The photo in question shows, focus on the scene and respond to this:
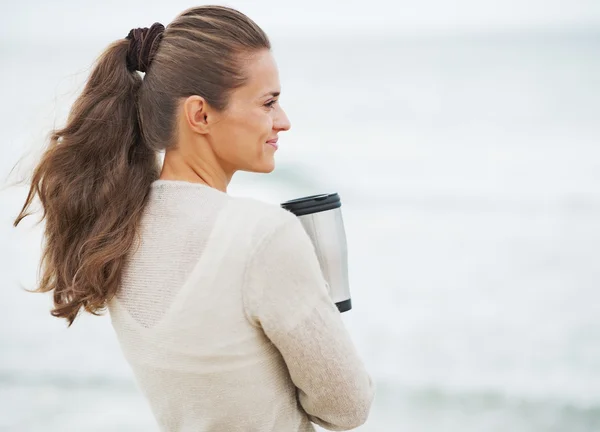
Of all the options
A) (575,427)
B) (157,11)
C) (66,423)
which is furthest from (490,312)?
(157,11)

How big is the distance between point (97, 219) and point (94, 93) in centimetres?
21

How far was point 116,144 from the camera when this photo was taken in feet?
4.17

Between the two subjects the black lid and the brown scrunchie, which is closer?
the brown scrunchie

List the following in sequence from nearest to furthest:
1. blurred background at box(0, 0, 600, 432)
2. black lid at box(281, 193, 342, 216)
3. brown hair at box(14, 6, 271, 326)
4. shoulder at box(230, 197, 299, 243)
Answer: shoulder at box(230, 197, 299, 243), brown hair at box(14, 6, 271, 326), black lid at box(281, 193, 342, 216), blurred background at box(0, 0, 600, 432)

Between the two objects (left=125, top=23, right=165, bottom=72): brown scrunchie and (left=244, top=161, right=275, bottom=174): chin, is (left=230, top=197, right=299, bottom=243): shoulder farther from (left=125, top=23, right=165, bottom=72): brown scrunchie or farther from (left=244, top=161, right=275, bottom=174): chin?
(left=125, top=23, right=165, bottom=72): brown scrunchie

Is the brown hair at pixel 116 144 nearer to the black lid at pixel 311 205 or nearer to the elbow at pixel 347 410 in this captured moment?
the black lid at pixel 311 205

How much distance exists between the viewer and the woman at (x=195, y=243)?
1070 millimetres

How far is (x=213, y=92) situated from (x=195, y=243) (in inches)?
9.6

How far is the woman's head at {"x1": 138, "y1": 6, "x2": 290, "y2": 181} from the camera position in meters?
1.18

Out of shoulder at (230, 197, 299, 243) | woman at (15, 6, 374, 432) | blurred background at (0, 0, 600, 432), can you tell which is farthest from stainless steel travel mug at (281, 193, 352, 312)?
blurred background at (0, 0, 600, 432)

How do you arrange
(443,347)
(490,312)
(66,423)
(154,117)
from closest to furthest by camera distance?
(154,117), (66,423), (443,347), (490,312)

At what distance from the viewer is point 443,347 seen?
5.78 metres

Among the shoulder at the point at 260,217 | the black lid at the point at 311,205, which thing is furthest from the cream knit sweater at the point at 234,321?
the black lid at the point at 311,205

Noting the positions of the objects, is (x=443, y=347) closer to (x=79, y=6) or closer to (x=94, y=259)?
(x=94, y=259)
